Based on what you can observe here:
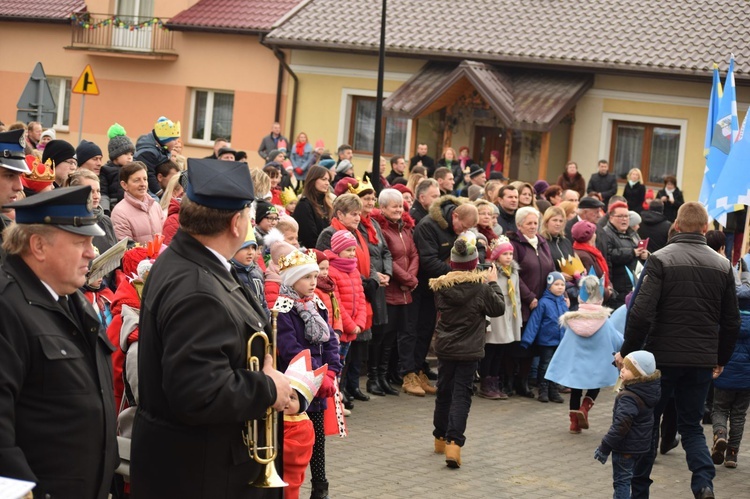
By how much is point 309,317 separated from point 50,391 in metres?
3.23

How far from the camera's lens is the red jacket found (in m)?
9.84

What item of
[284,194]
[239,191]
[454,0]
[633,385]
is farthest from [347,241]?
[454,0]

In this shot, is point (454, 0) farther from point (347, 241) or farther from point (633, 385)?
point (633, 385)

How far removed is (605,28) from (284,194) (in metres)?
15.0

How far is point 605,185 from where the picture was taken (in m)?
23.7

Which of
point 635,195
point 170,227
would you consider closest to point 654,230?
point 635,195

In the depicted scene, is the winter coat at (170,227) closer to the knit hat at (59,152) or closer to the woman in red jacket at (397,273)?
the knit hat at (59,152)

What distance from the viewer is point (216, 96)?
104ft

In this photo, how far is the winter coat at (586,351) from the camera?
10.7 m

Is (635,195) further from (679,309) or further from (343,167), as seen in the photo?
(679,309)

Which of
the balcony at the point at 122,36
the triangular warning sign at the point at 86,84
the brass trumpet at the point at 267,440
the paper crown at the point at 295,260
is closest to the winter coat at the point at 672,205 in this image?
the triangular warning sign at the point at 86,84

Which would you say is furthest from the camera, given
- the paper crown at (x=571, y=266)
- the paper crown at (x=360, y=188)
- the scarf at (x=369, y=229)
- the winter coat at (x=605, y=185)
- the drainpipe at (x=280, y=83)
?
A: the drainpipe at (x=280, y=83)

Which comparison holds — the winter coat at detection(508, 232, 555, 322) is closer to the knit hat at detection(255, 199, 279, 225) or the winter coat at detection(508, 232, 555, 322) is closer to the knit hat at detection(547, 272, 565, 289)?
the knit hat at detection(547, 272, 565, 289)

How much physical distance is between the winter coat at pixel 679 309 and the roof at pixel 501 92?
16.8 m
